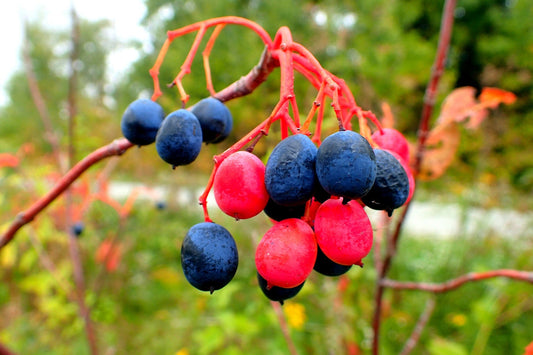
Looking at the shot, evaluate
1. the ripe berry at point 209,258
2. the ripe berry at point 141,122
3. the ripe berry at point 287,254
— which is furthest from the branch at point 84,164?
the ripe berry at point 287,254

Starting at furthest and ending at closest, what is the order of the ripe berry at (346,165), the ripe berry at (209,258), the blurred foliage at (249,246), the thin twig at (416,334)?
the blurred foliage at (249,246) < the thin twig at (416,334) < the ripe berry at (209,258) < the ripe berry at (346,165)

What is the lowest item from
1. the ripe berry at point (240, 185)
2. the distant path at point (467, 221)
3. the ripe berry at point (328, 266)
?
the distant path at point (467, 221)

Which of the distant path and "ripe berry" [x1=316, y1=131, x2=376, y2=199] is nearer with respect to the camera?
"ripe berry" [x1=316, y1=131, x2=376, y2=199]

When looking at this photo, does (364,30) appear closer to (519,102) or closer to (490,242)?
(490,242)

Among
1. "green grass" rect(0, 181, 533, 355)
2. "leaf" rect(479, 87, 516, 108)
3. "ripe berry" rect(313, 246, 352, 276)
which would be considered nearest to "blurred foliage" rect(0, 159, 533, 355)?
"green grass" rect(0, 181, 533, 355)

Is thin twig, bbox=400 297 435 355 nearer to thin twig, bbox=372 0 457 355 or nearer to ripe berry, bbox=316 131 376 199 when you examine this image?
thin twig, bbox=372 0 457 355

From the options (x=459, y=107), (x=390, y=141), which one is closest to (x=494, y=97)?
(x=459, y=107)

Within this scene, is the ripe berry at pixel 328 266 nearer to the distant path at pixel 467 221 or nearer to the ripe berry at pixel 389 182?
the ripe berry at pixel 389 182
